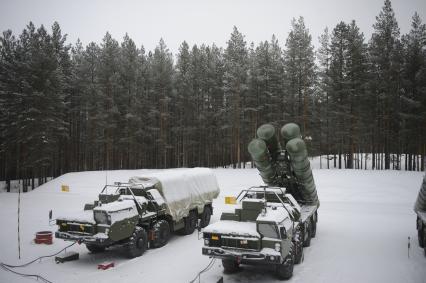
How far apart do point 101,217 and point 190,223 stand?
5219 mm

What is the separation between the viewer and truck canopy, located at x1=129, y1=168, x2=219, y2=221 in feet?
43.7

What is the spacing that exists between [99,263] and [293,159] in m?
7.69

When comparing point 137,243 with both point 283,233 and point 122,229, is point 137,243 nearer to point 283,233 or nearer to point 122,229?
point 122,229

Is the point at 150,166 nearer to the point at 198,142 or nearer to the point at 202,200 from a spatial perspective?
the point at 198,142

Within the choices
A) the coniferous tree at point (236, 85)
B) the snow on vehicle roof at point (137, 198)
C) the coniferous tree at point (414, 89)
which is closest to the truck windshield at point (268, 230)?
the snow on vehicle roof at point (137, 198)

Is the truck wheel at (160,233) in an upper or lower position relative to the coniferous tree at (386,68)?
lower

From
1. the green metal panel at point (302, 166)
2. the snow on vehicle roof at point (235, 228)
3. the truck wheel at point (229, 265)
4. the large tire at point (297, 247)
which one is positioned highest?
the green metal panel at point (302, 166)

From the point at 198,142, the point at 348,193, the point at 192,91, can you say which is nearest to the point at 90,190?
the point at 198,142

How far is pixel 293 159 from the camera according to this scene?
38.2 ft

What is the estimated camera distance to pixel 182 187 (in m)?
14.5

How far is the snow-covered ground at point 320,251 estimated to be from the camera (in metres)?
9.44

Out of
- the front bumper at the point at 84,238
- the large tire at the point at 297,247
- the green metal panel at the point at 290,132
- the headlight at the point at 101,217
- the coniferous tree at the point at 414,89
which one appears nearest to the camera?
the large tire at the point at 297,247

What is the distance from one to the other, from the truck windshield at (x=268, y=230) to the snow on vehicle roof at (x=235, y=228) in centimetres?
15

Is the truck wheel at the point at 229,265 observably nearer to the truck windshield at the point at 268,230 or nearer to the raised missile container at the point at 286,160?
the truck windshield at the point at 268,230
